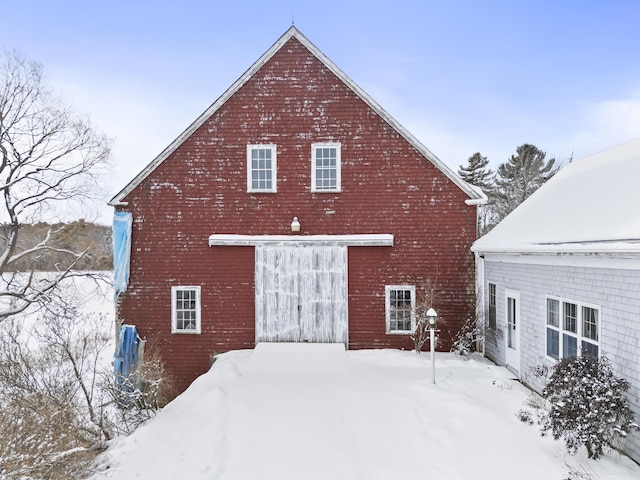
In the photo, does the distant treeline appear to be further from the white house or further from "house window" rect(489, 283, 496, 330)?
the white house

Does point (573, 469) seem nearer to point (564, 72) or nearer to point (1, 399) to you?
point (1, 399)

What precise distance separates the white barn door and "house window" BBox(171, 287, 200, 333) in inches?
73.4

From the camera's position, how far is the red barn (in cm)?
1138

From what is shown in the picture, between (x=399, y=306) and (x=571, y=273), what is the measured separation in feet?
16.4

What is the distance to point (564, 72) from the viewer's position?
78.3 feet

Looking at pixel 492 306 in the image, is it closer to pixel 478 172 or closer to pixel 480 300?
pixel 480 300

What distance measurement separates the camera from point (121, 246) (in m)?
11.6

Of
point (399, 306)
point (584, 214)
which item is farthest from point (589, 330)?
point (399, 306)

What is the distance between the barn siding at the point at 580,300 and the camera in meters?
5.59

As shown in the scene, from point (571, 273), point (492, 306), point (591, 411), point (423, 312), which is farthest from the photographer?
point (423, 312)

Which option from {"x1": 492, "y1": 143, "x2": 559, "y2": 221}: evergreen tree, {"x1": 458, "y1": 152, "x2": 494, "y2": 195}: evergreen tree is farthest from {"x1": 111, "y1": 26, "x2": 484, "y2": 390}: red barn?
{"x1": 458, "y1": 152, "x2": 494, "y2": 195}: evergreen tree

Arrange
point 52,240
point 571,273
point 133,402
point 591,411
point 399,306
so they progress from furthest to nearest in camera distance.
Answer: point 52,240 → point 399,306 → point 133,402 → point 571,273 → point 591,411

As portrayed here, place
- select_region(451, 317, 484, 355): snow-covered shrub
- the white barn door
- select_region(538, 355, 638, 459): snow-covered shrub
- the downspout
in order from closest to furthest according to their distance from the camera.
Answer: select_region(538, 355, 638, 459): snow-covered shrub → select_region(451, 317, 484, 355): snow-covered shrub → the downspout → the white barn door

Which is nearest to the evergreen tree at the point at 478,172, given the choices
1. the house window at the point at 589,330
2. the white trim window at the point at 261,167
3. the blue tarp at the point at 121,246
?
the white trim window at the point at 261,167
